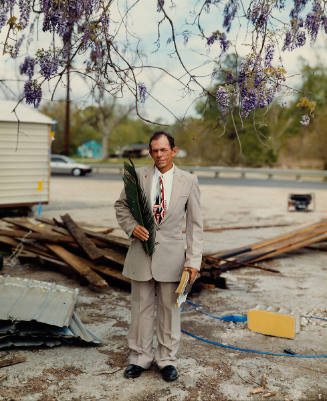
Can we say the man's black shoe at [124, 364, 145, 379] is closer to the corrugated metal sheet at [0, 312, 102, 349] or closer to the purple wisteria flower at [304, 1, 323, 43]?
the corrugated metal sheet at [0, 312, 102, 349]

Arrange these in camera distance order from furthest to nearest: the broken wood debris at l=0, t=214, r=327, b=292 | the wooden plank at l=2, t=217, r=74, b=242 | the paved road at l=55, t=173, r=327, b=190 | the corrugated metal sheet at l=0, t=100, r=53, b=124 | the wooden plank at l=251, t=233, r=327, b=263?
the paved road at l=55, t=173, r=327, b=190, the corrugated metal sheet at l=0, t=100, r=53, b=124, the wooden plank at l=251, t=233, r=327, b=263, the wooden plank at l=2, t=217, r=74, b=242, the broken wood debris at l=0, t=214, r=327, b=292

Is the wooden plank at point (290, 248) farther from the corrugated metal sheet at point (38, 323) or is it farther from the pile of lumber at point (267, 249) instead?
the corrugated metal sheet at point (38, 323)

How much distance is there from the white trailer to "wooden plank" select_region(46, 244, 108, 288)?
6430 millimetres

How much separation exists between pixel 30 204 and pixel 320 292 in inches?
378

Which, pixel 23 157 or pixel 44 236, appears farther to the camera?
pixel 23 157

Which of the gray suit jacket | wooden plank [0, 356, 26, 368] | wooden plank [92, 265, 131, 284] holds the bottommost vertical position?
wooden plank [0, 356, 26, 368]

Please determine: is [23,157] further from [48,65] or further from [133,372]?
[133,372]

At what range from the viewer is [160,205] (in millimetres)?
4270

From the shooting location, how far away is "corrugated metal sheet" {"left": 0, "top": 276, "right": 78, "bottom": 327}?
5.02 meters

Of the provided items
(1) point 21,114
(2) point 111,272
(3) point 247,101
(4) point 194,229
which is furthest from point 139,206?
(1) point 21,114

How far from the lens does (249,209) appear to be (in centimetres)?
1814

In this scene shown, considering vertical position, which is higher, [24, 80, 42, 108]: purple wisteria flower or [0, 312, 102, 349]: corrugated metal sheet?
[24, 80, 42, 108]: purple wisteria flower

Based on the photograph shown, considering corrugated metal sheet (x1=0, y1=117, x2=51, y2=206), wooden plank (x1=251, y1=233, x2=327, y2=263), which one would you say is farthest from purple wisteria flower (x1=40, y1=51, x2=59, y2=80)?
corrugated metal sheet (x1=0, y1=117, x2=51, y2=206)

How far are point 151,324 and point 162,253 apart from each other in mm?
686
